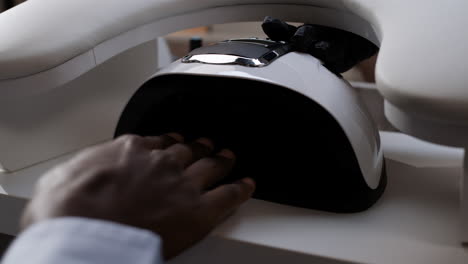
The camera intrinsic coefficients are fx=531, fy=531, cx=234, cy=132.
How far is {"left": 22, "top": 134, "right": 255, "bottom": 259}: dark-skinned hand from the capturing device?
33 cm

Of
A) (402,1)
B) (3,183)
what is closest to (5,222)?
(3,183)

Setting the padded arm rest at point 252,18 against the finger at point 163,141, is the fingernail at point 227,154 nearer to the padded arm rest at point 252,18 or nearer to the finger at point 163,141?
the finger at point 163,141

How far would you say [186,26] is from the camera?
27.1 inches

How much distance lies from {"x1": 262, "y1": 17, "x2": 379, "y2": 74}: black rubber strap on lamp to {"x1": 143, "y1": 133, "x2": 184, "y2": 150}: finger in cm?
15

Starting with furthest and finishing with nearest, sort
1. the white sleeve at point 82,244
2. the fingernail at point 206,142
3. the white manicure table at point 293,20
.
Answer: the fingernail at point 206,142
the white manicure table at point 293,20
the white sleeve at point 82,244

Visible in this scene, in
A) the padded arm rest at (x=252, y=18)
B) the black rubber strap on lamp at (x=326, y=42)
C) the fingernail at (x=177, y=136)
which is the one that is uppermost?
the padded arm rest at (x=252, y=18)

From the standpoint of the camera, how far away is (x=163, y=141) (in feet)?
1.59

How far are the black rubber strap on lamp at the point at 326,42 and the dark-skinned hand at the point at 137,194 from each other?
181 mm

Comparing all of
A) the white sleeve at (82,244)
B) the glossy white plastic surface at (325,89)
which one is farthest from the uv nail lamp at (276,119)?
the white sleeve at (82,244)

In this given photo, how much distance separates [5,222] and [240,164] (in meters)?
0.23

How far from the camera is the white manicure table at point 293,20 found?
39cm

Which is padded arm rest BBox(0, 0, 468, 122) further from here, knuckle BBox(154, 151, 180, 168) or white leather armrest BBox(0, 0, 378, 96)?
knuckle BBox(154, 151, 180, 168)

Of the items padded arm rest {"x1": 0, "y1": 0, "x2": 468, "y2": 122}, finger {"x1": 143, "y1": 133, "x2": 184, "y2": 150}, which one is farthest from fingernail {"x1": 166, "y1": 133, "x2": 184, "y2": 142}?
padded arm rest {"x1": 0, "y1": 0, "x2": 468, "y2": 122}

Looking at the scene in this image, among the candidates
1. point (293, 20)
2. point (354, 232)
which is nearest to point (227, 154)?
point (354, 232)
